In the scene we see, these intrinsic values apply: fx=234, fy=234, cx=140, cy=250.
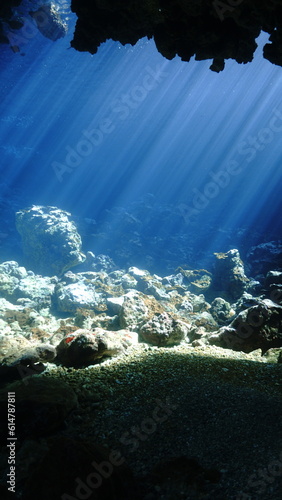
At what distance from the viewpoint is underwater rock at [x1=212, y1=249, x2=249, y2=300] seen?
16.3 metres

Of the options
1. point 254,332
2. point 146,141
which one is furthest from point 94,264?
point 146,141

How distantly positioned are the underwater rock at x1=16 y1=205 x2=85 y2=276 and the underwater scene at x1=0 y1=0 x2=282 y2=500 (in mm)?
167

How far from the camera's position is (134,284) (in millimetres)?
16953

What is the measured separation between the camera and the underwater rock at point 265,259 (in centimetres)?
1900

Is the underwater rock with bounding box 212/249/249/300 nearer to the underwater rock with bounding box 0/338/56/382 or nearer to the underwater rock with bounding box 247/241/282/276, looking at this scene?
the underwater rock with bounding box 247/241/282/276

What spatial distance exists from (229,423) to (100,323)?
27.0ft

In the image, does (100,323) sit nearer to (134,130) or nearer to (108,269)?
(108,269)

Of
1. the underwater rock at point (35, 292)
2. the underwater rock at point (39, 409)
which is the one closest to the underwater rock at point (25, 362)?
the underwater rock at point (39, 409)

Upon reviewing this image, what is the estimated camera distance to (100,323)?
399 inches

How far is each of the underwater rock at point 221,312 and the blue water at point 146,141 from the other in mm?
14162

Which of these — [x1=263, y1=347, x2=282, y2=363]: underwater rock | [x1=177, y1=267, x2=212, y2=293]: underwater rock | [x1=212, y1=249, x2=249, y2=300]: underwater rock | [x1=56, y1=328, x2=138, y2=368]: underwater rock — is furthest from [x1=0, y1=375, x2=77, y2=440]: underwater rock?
[x1=177, y1=267, x2=212, y2=293]: underwater rock

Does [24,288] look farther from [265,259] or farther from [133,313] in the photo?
[265,259]

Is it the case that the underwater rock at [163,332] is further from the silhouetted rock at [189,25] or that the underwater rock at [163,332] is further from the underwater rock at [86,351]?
the silhouetted rock at [189,25]

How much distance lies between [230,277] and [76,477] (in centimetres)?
1666
